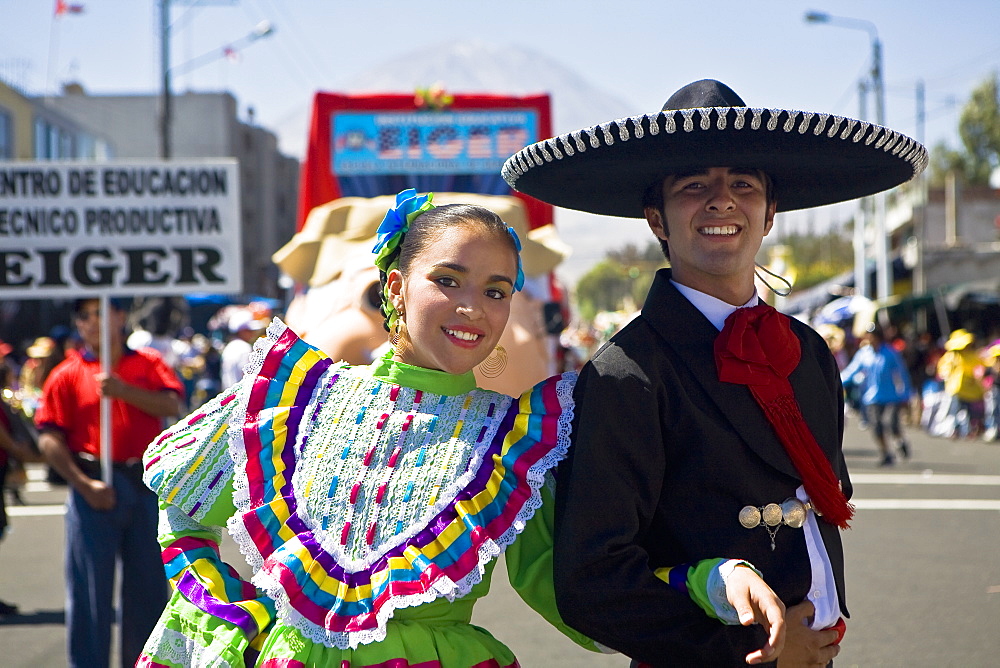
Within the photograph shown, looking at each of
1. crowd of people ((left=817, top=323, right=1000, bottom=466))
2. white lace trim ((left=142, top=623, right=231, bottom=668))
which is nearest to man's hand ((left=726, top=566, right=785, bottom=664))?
white lace trim ((left=142, top=623, right=231, bottom=668))

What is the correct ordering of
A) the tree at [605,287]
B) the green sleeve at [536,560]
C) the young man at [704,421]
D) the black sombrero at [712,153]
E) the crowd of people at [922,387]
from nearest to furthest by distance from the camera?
the young man at [704,421], the black sombrero at [712,153], the green sleeve at [536,560], the crowd of people at [922,387], the tree at [605,287]

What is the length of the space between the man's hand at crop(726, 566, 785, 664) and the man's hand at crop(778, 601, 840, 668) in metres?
0.14

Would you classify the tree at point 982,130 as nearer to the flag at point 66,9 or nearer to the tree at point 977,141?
the tree at point 977,141

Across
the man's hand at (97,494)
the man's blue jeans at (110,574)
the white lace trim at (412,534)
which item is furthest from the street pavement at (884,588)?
the white lace trim at (412,534)

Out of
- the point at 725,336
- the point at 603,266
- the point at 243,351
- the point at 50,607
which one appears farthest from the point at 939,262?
the point at 603,266

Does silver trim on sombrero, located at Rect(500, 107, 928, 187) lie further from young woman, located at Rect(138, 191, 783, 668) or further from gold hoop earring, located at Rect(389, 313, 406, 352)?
gold hoop earring, located at Rect(389, 313, 406, 352)

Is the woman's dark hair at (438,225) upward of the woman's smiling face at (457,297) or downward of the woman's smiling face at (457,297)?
upward

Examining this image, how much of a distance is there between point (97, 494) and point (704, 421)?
3238 mm

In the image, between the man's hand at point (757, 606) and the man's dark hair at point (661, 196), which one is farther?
the man's dark hair at point (661, 196)

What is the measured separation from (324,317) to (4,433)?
3.02 metres

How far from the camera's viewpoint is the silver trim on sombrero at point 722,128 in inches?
83.4

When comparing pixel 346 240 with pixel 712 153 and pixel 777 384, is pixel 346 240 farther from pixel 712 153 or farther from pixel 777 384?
pixel 777 384

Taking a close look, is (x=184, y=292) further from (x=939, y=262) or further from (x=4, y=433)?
(x=939, y=262)

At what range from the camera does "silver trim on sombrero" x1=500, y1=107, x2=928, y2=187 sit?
212 cm
